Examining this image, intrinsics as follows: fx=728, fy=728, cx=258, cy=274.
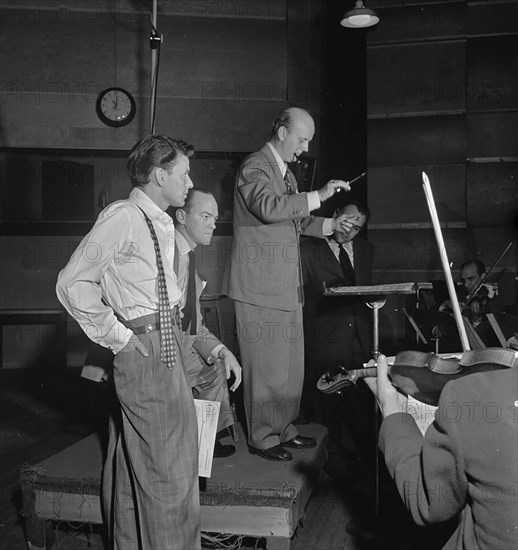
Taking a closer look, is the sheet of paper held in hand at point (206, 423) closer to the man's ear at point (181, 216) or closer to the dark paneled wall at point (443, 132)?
the man's ear at point (181, 216)

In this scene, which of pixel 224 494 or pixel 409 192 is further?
pixel 409 192

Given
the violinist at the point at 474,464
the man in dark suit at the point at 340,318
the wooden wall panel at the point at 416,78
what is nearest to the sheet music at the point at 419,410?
the violinist at the point at 474,464

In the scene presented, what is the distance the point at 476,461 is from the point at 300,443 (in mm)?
2008

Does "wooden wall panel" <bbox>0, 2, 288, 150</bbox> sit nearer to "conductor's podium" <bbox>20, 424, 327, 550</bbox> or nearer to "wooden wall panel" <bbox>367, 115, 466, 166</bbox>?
"wooden wall panel" <bbox>367, 115, 466, 166</bbox>

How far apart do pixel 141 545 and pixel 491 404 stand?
139 centimetres

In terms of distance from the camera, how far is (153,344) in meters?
2.08

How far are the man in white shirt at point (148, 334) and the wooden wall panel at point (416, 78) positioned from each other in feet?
14.8

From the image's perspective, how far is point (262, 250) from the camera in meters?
2.95

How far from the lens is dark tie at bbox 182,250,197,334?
2.74m

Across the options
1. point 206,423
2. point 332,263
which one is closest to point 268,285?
point 206,423

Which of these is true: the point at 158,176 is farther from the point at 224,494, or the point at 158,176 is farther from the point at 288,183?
the point at 224,494

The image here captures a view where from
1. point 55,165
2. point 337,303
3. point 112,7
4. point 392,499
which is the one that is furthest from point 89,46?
point 392,499

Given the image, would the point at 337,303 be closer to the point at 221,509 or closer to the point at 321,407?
the point at 321,407

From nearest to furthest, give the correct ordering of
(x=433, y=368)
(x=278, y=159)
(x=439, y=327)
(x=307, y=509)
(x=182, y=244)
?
(x=433, y=368), (x=182, y=244), (x=278, y=159), (x=439, y=327), (x=307, y=509)
